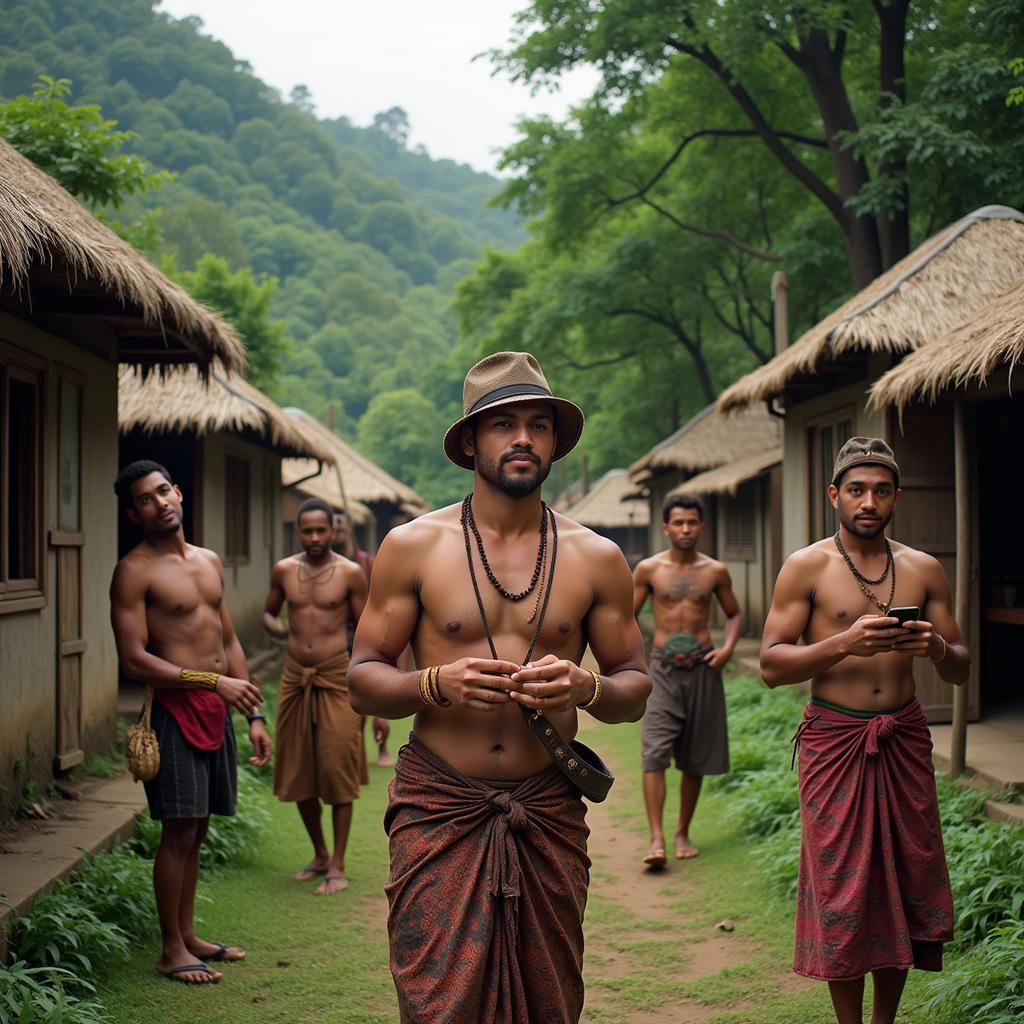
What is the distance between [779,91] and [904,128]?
5527 mm

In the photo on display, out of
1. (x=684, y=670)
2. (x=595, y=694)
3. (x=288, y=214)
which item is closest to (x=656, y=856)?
(x=684, y=670)

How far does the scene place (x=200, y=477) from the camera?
43.7ft

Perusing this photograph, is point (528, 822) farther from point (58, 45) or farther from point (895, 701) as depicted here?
point (58, 45)

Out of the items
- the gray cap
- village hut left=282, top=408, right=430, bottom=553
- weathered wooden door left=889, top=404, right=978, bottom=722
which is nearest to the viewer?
the gray cap

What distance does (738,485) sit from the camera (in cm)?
Answer: 1816

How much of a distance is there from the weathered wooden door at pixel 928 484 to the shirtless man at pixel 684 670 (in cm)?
244

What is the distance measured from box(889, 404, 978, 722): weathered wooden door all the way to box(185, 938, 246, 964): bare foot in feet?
20.1

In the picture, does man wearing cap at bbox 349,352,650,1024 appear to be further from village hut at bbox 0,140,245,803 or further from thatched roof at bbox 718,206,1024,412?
thatched roof at bbox 718,206,1024,412

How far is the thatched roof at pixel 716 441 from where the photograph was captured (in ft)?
70.3

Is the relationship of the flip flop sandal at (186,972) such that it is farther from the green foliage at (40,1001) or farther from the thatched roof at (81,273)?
the thatched roof at (81,273)

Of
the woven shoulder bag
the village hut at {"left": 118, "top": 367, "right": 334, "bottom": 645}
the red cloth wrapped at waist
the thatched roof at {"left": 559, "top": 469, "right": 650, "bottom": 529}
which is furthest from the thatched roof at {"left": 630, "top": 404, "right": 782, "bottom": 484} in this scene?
the woven shoulder bag

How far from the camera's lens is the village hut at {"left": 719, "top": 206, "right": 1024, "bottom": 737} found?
24.5ft

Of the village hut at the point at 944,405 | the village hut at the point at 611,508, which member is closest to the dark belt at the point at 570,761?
the village hut at the point at 944,405

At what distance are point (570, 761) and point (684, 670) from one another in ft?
15.4
